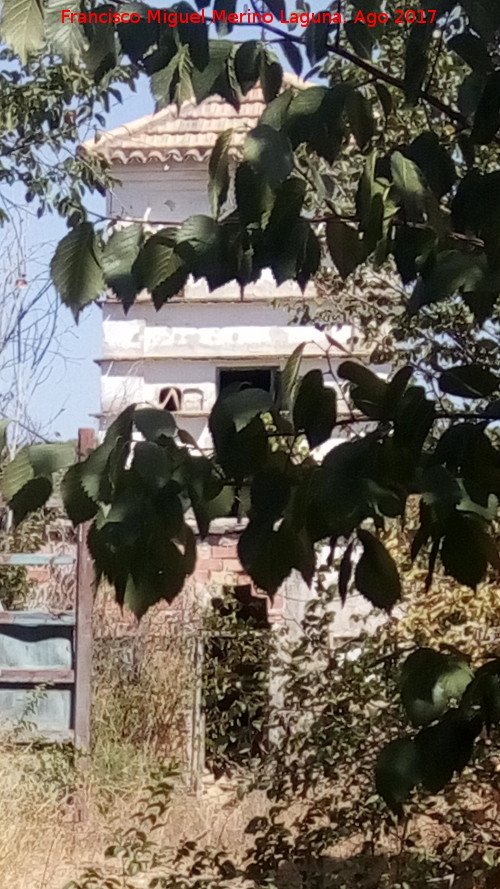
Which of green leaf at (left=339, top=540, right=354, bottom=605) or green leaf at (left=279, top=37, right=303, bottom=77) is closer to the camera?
green leaf at (left=339, top=540, right=354, bottom=605)

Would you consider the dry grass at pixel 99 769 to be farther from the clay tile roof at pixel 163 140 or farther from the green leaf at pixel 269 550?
the clay tile roof at pixel 163 140

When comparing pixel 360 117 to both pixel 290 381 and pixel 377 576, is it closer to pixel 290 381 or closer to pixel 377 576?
pixel 290 381

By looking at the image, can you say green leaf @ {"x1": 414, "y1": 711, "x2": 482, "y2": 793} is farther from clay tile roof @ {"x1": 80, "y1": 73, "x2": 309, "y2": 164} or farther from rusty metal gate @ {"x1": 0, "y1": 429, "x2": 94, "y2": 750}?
clay tile roof @ {"x1": 80, "y1": 73, "x2": 309, "y2": 164}

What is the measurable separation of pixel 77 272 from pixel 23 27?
0.30 meters

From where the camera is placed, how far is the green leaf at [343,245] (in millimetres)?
1329

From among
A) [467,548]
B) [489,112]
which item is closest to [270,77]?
[489,112]

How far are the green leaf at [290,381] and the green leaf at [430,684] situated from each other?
0.96 feet

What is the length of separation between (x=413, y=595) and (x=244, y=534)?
107 inches

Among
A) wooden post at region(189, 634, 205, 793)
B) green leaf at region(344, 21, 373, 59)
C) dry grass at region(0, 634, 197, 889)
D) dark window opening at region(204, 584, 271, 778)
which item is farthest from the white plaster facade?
green leaf at region(344, 21, 373, 59)

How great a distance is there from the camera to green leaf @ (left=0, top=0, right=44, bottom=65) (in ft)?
4.19

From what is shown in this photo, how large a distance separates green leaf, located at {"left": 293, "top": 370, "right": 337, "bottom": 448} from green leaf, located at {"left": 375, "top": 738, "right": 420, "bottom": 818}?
0.31 metres

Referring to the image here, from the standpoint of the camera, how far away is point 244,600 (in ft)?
19.3

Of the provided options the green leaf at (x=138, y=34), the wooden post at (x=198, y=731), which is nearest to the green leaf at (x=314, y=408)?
the green leaf at (x=138, y=34)

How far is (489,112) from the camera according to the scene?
1211 mm
